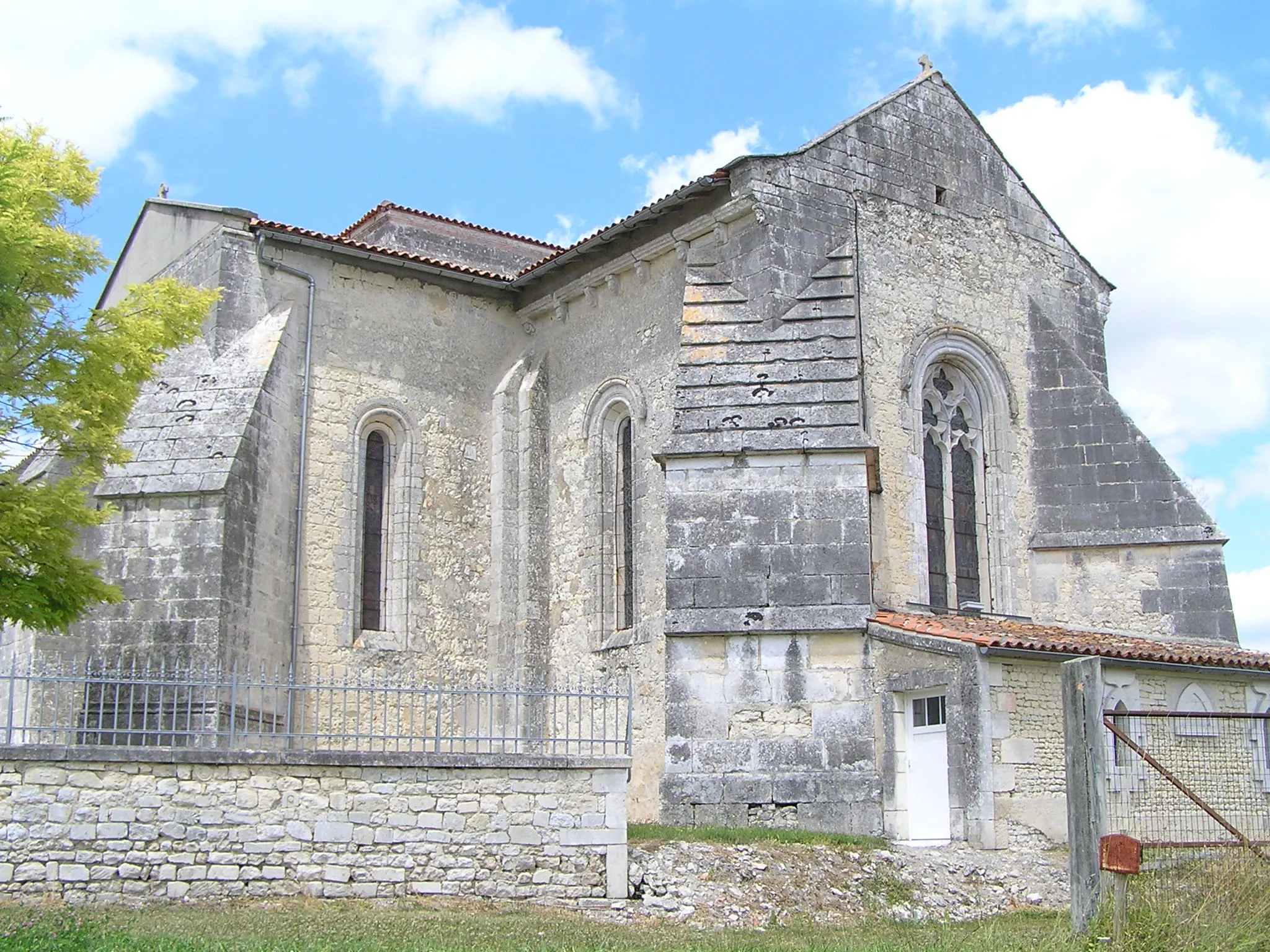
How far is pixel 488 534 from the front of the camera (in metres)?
18.6

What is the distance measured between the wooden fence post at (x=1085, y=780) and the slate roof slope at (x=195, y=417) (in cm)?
959

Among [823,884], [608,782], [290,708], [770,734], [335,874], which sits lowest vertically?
[823,884]

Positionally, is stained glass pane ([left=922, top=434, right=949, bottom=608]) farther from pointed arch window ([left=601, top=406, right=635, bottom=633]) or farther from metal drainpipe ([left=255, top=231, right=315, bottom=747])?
metal drainpipe ([left=255, top=231, right=315, bottom=747])

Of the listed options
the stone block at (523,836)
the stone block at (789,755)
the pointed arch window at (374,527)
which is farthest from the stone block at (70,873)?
the pointed arch window at (374,527)

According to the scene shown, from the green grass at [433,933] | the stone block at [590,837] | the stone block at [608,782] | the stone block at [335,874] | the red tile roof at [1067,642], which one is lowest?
the green grass at [433,933]

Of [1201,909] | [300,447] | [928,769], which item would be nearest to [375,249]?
[300,447]

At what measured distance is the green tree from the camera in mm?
10789

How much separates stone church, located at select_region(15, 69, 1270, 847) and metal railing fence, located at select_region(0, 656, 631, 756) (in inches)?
10.9

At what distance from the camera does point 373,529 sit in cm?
1783

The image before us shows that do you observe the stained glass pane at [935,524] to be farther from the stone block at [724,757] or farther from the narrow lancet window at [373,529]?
the narrow lancet window at [373,529]

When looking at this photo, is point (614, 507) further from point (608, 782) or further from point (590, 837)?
point (590, 837)

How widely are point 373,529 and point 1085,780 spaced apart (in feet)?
35.2

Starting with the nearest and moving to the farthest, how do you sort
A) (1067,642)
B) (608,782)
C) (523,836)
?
(523,836) < (608,782) < (1067,642)

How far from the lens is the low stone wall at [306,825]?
424 inches
